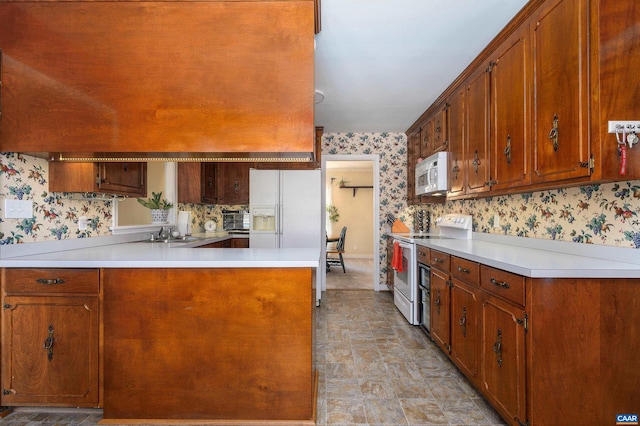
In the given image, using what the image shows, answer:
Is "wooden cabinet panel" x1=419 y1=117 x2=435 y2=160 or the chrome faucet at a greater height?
"wooden cabinet panel" x1=419 y1=117 x2=435 y2=160

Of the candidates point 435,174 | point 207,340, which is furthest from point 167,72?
point 435,174

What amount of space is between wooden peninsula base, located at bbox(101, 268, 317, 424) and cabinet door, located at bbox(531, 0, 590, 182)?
148 cm

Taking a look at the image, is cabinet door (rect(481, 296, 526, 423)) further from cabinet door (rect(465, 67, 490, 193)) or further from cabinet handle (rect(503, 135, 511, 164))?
cabinet door (rect(465, 67, 490, 193))

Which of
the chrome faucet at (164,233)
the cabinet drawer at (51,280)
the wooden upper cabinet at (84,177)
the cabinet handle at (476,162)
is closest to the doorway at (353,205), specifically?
the chrome faucet at (164,233)

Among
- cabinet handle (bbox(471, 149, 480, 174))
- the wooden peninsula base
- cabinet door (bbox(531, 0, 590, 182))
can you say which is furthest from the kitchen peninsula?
cabinet handle (bbox(471, 149, 480, 174))

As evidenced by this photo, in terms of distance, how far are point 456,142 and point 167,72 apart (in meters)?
2.54

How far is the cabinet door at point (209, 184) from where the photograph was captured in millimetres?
4096

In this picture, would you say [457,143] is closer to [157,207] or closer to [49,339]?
[157,207]

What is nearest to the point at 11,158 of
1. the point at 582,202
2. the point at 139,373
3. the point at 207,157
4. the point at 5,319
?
the point at 5,319

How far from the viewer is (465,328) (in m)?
2.13

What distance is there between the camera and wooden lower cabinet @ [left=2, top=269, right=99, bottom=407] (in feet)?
5.79

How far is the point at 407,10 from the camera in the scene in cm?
200

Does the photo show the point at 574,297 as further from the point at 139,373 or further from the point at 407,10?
the point at 139,373

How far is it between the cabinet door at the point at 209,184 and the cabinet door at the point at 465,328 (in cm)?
318
